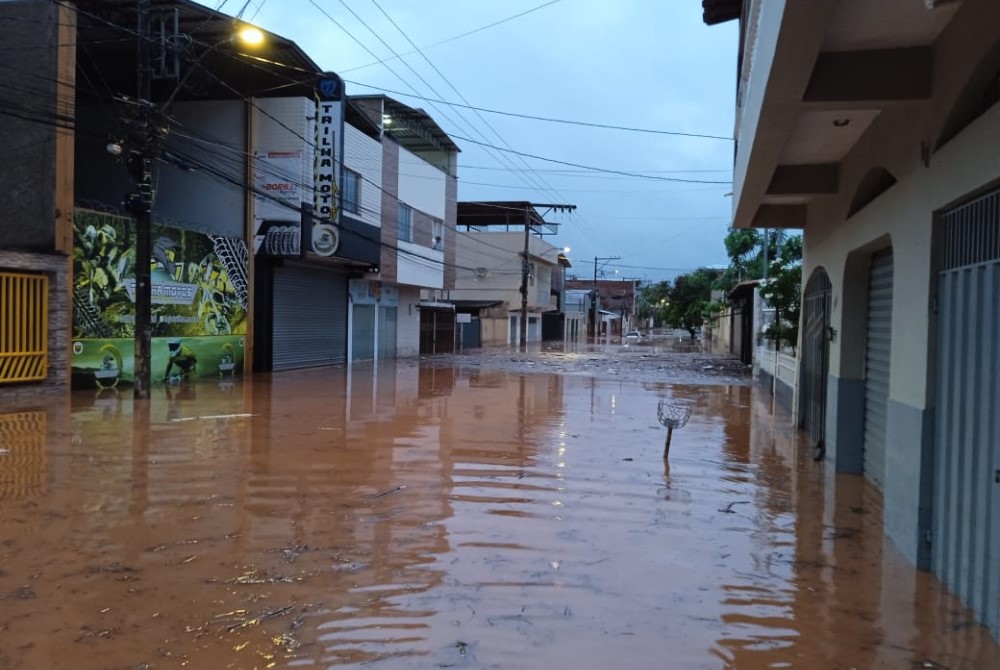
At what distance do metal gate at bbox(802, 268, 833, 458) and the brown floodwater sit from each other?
0.81m

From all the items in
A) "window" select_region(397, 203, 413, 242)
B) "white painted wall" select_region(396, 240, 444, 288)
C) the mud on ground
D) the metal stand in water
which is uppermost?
"window" select_region(397, 203, 413, 242)

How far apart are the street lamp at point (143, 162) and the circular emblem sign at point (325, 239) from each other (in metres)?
7.32

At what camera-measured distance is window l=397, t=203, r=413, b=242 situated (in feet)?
98.1

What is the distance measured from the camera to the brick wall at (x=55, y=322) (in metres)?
14.9

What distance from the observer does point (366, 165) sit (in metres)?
26.4

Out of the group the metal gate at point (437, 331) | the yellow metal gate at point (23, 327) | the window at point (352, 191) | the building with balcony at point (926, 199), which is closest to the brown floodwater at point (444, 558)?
the building with balcony at point (926, 199)

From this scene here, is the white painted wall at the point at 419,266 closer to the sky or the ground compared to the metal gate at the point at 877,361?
closer to the sky

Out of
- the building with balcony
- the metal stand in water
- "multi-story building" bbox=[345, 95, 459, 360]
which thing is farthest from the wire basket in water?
"multi-story building" bbox=[345, 95, 459, 360]

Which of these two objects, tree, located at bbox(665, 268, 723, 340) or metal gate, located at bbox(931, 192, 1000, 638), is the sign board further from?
tree, located at bbox(665, 268, 723, 340)

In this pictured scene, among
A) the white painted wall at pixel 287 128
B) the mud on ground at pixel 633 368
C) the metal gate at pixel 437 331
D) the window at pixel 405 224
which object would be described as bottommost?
the mud on ground at pixel 633 368

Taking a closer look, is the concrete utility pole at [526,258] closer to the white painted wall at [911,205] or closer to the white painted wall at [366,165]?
the white painted wall at [366,165]

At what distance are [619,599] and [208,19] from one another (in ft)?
61.9

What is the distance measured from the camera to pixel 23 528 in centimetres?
612

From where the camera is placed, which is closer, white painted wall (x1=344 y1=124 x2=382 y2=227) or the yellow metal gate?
the yellow metal gate
